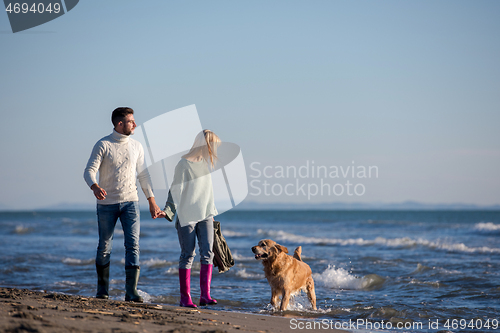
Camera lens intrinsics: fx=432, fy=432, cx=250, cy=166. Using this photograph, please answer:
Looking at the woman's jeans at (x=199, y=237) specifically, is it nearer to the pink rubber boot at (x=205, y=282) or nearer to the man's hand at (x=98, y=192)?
the pink rubber boot at (x=205, y=282)

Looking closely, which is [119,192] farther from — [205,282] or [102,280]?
[205,282]

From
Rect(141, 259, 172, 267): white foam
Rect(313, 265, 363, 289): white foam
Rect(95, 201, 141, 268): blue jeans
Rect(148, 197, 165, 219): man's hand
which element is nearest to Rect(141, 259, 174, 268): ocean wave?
Rect(141, 259, 172, 267): white foam

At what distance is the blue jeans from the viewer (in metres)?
4.77

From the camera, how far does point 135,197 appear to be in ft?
16.0

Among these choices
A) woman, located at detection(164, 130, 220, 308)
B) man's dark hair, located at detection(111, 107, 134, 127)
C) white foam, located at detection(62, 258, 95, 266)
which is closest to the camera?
man's dark hair, located at detection(111, 107, 134, 127)

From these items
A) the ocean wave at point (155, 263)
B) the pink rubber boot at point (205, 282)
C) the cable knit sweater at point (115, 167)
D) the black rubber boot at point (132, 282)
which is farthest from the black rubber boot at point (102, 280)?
the ocean wave at point (155, 263)

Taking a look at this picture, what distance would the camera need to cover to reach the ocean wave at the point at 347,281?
27.6ft

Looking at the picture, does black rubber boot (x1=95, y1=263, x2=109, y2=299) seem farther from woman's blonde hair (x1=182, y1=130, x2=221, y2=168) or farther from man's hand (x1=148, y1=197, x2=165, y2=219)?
woman's blonde hair (x1=182, y1=130, x2=221, y2=168)

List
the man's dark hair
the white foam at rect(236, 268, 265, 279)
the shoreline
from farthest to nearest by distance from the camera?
the white foam at rect(236, 268, 265, 279)
the man's dark hair
the shoreline

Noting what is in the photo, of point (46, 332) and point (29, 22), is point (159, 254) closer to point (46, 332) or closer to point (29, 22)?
point (29, 22)

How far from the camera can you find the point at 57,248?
49.8ft

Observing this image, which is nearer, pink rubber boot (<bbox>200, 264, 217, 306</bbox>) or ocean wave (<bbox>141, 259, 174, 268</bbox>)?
pink rubber boot (<bbox>200, 264, 217, 306</bbox>)

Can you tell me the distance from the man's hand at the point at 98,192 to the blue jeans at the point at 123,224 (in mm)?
340

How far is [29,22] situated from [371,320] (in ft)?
26.2
